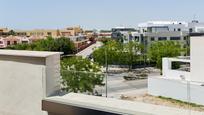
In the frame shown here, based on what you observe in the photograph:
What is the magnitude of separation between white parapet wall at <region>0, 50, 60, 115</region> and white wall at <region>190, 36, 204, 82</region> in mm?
14359

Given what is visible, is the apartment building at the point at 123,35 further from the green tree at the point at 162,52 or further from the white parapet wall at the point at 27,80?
the white parapet wall at the point at 27,80

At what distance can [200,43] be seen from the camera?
16344 mm

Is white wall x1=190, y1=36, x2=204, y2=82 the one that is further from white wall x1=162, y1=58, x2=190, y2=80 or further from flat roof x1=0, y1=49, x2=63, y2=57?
flat roof x1=0, y1=49, x2=63, y2=57

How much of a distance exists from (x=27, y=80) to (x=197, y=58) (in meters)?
14.7

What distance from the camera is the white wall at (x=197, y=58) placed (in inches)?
641

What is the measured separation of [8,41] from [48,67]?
45.0 m

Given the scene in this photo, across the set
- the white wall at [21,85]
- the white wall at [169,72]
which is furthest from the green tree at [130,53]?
the white wall at [21,85]

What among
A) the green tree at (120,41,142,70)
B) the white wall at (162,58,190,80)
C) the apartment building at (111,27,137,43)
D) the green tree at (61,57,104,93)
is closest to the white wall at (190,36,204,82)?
the white wall at (162,58,190,80)

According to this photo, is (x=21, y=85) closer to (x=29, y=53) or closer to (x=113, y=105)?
(x=29, y=53)

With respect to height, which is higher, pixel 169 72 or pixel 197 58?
pixel 197 58

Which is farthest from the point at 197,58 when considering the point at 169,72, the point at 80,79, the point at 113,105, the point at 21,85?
the point at 113,105

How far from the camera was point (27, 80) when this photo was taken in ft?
9.54

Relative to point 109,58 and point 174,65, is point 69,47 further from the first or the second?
point 174,65

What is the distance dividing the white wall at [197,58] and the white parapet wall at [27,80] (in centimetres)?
1436
